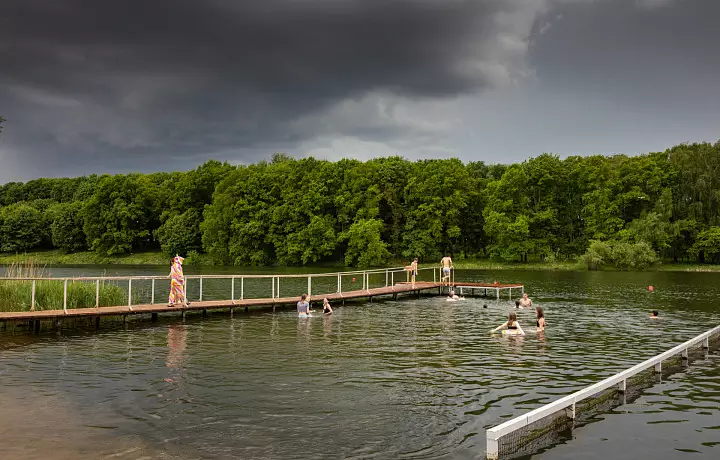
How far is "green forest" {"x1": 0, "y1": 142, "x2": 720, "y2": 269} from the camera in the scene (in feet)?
267

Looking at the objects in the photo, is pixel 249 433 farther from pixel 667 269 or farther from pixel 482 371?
pixel 667 269

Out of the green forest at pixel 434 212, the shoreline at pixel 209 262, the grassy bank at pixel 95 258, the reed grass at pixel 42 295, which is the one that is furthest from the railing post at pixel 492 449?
the grassy bank at pixel 95 258

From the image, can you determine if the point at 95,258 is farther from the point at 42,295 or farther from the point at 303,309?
the point at 303,309

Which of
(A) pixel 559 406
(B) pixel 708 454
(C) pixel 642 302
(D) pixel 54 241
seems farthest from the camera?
(D) pixel 54 241

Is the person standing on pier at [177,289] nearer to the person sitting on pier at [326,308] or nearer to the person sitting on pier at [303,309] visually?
the person sitting on pier at [303,309]

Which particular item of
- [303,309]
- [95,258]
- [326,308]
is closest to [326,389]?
[303,309]

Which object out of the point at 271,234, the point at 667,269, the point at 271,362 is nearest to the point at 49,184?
the point at 271,234

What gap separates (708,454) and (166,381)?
518 inches

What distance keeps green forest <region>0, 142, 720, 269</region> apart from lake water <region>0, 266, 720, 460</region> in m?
60.2

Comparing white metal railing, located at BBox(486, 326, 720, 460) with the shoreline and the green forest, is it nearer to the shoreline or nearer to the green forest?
the shoreline

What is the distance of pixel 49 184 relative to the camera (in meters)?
157

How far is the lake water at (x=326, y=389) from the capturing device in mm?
11156

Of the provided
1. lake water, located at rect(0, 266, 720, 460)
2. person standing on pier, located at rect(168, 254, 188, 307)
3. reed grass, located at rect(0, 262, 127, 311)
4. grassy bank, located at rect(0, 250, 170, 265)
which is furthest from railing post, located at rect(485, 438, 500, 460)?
grassy bank, located at rect(0, 250, 170, 265)

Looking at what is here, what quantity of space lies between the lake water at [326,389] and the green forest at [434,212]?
2371 inches
